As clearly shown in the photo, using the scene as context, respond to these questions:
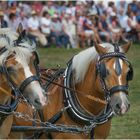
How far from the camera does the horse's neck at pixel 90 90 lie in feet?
23.7

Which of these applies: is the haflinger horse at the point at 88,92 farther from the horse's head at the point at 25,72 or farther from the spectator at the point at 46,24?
the spectator at the point at 46,24

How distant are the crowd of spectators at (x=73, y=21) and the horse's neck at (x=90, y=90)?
12952mm

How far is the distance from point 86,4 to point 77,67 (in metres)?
15.6

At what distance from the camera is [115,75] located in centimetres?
691

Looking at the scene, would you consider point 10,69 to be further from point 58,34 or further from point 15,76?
point 58,34

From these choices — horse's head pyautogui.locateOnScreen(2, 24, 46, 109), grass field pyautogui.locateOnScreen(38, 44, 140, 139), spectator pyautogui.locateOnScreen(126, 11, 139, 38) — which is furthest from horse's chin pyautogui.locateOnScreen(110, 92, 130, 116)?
spectator pyautogui.locateOnScreen(126, 11, 139, 38)

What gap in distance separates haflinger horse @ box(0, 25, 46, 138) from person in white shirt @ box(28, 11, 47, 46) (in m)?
13.9

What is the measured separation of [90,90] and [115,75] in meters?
0.48

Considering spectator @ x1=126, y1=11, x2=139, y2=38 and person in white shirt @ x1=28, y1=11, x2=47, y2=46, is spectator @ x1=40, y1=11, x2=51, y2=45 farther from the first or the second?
spectator @ x1=126, y1=11, x2=139, y2=38

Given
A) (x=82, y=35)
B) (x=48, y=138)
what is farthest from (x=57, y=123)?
(x=82, y=35)

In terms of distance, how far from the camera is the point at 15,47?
6559 millimetres

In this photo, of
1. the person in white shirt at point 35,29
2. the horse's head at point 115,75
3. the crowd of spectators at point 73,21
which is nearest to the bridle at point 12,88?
the horse's head at point 115,75

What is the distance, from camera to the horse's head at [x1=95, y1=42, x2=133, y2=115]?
6.73m

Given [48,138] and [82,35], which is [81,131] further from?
[82,35]
